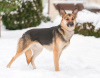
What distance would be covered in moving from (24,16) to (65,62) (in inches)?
290

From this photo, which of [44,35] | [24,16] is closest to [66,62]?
[44,35]

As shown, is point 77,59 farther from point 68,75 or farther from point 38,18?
point 38,18

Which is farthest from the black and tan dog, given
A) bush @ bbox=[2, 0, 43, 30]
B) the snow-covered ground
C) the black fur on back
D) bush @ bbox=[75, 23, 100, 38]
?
bush @ bbox=[2, 0, 43, 30]

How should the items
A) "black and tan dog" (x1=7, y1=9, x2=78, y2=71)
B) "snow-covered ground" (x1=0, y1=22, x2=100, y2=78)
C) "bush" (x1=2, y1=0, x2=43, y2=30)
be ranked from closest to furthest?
"black and tan dog" (x1=7, y1=9, x2=78, y2=71), "snow-covered ground" (x1=0, y1=22, x2=100, y2=78), "bush" (x1=2, y1=0, x2=43, y2=30)

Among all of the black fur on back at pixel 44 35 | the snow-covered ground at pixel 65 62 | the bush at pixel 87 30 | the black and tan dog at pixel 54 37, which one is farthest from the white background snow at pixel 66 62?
the black fur on back at pixel 44 35

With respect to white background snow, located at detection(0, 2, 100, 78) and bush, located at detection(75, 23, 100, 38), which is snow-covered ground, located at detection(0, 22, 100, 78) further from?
bush, located at detection(75, 23, 100, 38)

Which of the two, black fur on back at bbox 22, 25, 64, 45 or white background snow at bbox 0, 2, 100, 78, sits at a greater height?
black fur on back at bbox 22, 25, 64, 45

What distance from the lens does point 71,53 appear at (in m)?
7.79

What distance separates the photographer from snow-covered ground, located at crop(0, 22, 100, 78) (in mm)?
5066

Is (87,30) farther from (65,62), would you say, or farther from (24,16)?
(65,62)

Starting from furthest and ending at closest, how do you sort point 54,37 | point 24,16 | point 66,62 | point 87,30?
1. point 24,16
2. point 87,30
3. point 66,62
4. point 54,37

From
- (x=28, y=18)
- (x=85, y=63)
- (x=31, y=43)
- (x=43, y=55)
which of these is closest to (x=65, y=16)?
(x=31, y=43)

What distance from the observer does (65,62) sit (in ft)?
21.4

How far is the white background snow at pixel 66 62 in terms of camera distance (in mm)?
5074
